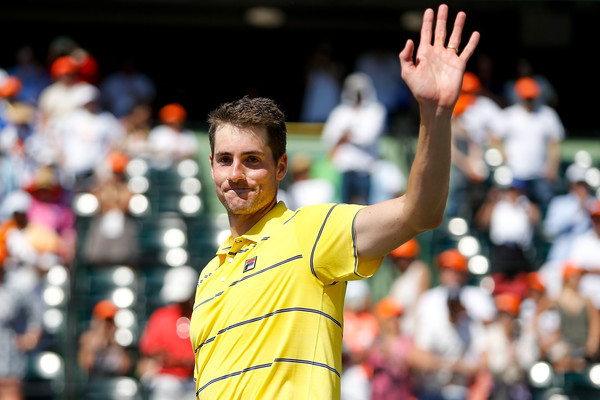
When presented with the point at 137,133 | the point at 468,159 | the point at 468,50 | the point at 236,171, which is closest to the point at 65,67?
the point at 137,133

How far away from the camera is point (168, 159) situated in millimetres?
11883

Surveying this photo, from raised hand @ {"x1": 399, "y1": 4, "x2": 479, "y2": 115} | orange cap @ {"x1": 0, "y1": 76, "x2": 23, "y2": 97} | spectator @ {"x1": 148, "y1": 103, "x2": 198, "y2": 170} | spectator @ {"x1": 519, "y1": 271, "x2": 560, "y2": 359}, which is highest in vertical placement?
raised hand @ {"x1": 399, "y1": 4, "x2": 479, "y2": 115}

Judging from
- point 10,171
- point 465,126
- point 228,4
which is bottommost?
point 10,171

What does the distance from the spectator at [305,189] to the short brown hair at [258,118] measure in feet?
24.1

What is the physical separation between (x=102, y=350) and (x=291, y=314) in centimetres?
642

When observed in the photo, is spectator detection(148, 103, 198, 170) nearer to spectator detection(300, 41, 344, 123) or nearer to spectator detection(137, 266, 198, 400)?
spectator detection(300, 41, 344, 123)

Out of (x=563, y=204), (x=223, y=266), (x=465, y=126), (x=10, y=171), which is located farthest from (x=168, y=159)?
(x=223, y=266)

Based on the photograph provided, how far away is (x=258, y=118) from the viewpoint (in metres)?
3.04

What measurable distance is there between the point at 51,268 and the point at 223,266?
7.09 meters

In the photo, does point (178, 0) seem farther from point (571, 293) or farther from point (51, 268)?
point (571, 293)

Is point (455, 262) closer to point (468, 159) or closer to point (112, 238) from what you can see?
point (468, 159)

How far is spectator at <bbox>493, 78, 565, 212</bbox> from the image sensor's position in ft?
36.8

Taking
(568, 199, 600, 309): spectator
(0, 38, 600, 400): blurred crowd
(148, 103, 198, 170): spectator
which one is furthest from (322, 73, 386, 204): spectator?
(568, 199, 600, 309): spectator

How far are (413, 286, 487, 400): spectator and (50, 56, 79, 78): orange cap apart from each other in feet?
19.1
